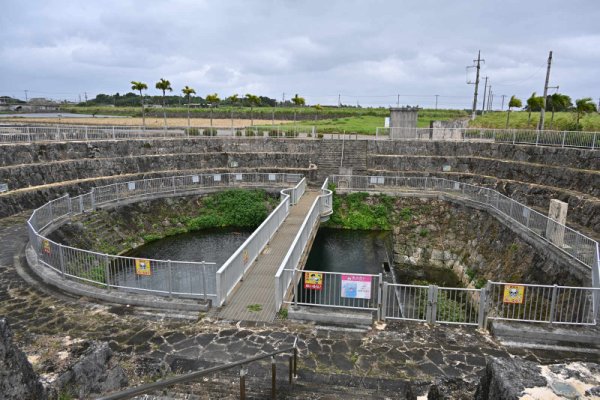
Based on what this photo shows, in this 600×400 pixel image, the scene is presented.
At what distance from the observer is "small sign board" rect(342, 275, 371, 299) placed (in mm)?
11076

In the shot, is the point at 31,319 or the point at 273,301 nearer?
the point at 31,319

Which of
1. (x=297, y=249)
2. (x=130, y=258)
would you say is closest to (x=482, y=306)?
(x=297, y=249)

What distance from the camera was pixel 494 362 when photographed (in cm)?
501

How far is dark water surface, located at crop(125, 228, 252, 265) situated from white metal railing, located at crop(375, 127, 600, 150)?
55.4ft

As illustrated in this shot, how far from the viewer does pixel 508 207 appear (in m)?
20.3

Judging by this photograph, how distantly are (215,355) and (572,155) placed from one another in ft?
73.6

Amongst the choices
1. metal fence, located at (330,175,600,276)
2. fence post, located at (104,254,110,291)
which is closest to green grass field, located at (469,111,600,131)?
metal fence, located at (330,175,600,276)

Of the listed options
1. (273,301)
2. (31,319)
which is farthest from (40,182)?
(273,301)

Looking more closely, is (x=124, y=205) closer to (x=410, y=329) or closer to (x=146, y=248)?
(x=146, y=248)

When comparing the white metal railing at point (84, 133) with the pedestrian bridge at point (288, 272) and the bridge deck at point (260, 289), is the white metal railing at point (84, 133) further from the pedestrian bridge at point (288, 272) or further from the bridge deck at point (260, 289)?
the bridge deck at point (260, 289)

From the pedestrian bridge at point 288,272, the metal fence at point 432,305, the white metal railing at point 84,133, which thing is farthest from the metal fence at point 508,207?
the white metal railing at point 84,133

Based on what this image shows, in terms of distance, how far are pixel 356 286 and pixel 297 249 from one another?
434 cm

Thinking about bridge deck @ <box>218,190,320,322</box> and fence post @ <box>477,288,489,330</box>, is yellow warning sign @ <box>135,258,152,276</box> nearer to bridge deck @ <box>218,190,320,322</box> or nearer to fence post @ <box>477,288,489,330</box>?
bridge deck @ <box>218,190,320,322</box>

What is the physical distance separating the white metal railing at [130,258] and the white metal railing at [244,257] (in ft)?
0.80
